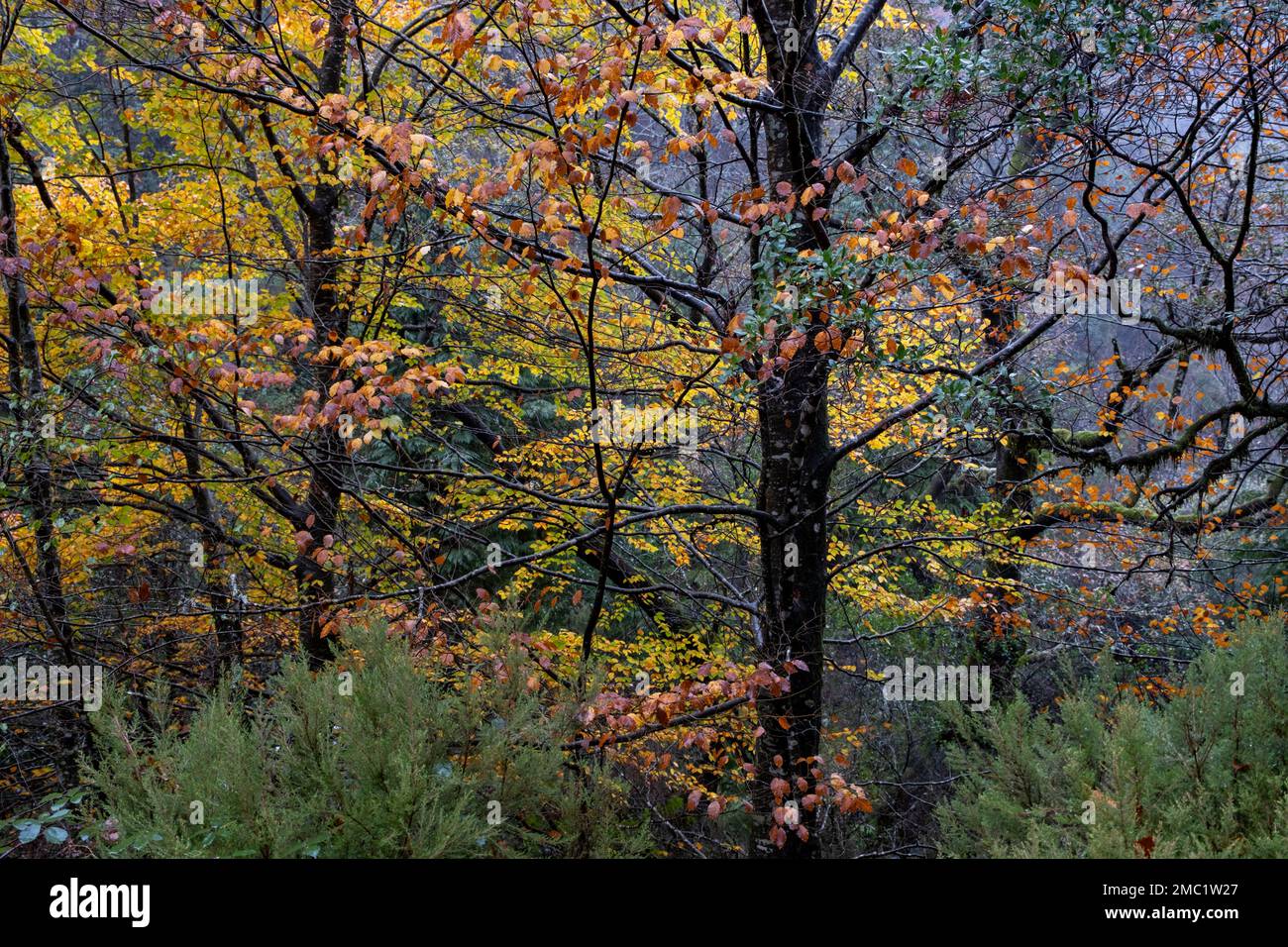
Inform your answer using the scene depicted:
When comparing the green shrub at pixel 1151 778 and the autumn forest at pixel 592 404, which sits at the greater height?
the autumn forest at pixel 592 404

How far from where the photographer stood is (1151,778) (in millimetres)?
3064

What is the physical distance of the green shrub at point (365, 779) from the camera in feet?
9.39

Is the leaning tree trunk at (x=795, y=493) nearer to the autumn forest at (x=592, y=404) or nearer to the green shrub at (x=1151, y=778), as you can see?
the autumn forest at (x=592, y=404)

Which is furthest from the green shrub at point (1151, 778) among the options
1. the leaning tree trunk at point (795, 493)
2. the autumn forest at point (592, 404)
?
the leaning tree trunk at point (795, 493)

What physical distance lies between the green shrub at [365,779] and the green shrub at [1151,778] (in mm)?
1540

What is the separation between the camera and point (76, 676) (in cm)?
573

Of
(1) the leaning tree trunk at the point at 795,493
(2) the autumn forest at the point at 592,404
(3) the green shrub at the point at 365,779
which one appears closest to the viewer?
(3) the green shrub at the point at 365,779

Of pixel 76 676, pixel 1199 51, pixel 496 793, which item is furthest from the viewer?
pixel 76 676

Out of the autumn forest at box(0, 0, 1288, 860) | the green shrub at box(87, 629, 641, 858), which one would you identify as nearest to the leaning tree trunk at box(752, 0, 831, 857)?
the autumn forest at box(0, 0, 1288, 860)

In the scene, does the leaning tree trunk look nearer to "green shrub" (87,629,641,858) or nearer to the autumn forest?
the autumn forest

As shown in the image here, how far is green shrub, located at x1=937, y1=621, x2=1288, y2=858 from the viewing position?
291 cm

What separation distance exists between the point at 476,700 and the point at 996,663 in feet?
28.8
